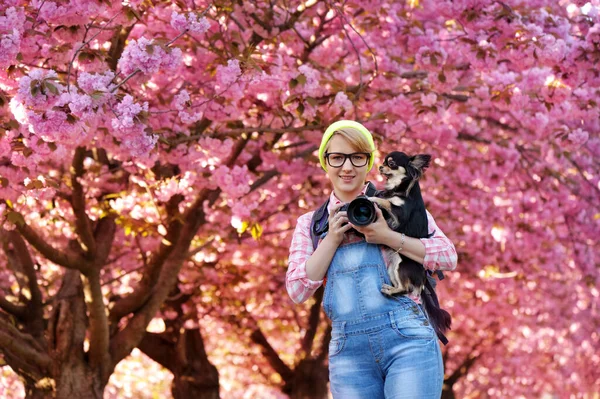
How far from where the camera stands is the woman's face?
380 centimetres

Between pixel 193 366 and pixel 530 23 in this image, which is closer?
pixel 530 23

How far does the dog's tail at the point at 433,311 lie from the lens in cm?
377

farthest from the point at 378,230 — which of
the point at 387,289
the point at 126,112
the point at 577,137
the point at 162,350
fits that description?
the point at 162,350

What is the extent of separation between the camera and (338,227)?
3.64 metres

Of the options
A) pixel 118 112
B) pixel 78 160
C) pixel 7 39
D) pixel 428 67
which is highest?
pixel 428 67

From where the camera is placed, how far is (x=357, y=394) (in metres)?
3.59

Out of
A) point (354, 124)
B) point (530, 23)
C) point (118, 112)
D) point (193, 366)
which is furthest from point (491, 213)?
point (354, 124)

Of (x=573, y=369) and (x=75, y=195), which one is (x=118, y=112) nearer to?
(x=75, y=195)

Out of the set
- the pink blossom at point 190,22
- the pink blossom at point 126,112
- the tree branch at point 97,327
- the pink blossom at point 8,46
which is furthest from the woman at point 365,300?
the tree branch at point 97,327

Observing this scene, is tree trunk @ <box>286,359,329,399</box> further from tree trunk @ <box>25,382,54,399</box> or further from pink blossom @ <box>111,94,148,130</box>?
pink blossom @ <box>111,94,148,130</box>

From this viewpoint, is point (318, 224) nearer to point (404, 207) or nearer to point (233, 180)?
point (404, 207)

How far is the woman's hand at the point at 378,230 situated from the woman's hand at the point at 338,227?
0.17 feet

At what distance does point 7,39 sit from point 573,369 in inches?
812

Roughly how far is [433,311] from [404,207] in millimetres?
464
